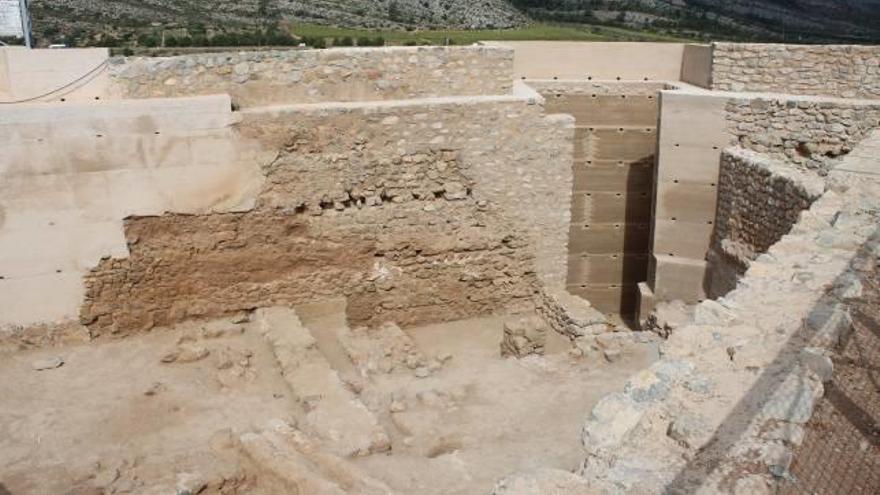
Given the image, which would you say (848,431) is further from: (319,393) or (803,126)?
(803,126)

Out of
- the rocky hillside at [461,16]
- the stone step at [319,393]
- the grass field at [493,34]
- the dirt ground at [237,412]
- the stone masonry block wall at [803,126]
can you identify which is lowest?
the dirt ground at [237,412]

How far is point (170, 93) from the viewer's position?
8.98 meters

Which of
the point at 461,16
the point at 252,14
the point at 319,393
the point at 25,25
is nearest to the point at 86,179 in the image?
the point at 25,25

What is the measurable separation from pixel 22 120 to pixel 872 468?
7.80 meters

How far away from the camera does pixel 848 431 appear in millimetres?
3762

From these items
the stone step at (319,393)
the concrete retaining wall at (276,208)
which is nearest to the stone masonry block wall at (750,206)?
the concrete retaining wall at (276,208)

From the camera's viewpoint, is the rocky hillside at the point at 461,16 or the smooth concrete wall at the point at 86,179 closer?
the smooth concrete wall at the point at 86,179

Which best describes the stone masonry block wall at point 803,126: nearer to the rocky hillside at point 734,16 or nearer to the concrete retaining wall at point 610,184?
the concrete retaining wall at point 610,184

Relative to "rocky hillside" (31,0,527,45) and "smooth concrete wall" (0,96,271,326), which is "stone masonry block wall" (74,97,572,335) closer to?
"smooth concrete wall" (0,96,271,326)

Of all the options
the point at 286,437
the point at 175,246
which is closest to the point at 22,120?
the point at 175,246

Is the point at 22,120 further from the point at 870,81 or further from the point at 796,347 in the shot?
the point at 870,81

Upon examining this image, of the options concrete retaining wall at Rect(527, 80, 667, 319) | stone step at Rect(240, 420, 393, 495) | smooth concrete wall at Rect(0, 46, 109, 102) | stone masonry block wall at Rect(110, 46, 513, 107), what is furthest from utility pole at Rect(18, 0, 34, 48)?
concrete retaining wall at Rect(527, 80, 667, 319)

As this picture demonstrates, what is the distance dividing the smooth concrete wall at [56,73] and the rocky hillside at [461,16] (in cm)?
1014

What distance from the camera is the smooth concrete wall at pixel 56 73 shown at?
878cm
